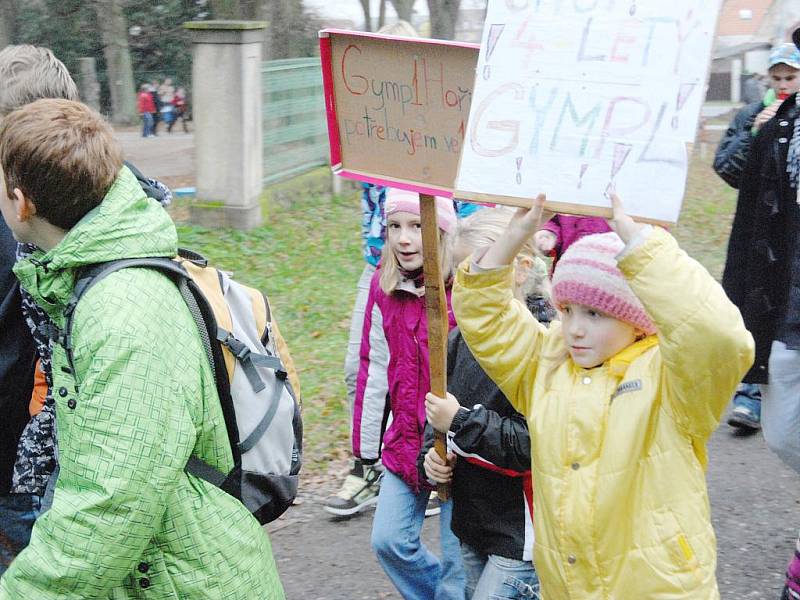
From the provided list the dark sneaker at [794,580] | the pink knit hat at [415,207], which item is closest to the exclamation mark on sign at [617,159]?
the pink knit hat at [415,207]

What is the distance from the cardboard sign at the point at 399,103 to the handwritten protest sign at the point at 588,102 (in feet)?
1.07

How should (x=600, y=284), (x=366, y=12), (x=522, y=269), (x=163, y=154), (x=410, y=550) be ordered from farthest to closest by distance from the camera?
(x=366, y=12)
(x=163, y=154)
(x=410, y=550)
(x=522, y=269)
(x=600, y=284)

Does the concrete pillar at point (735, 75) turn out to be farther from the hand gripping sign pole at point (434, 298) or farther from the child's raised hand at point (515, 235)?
the child's raised hand at point (515, 235)

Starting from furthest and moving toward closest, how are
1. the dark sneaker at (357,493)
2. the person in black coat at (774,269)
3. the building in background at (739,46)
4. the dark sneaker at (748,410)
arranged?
1. the building in background at (739,46)
2. the dark sneaker at (748,410)
3. the dark sneaker at (357,493)
4. the person in black coat at (774,269)

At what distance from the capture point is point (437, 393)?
122 inches

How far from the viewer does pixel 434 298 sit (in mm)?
3102

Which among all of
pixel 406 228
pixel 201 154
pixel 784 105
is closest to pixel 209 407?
pixel 406 228

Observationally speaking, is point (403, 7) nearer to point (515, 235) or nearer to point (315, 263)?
point (315, 263)

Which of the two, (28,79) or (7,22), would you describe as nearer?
(28,79)

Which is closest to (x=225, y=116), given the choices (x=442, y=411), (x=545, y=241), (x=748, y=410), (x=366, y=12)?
(x=748, y=410)

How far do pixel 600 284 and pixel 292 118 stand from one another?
927cm

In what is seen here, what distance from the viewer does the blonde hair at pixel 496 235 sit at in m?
3.29

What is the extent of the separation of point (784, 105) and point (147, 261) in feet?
9.75

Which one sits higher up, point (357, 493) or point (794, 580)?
point (794, 580)
